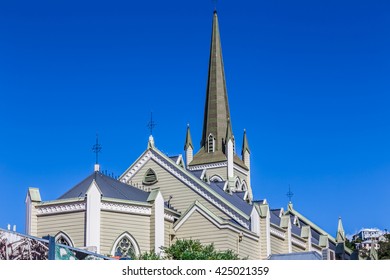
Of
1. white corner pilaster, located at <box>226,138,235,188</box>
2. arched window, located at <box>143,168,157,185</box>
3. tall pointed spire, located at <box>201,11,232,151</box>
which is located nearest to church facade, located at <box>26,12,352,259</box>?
arched window, located at <box>143,168,157,185</box>

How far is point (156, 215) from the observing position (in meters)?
48.1

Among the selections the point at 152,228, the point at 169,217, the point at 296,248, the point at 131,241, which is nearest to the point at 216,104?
the point at 296,248

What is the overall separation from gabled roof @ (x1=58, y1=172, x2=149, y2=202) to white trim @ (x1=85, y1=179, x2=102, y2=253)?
1.42 m

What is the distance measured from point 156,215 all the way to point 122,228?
2254 millimetres

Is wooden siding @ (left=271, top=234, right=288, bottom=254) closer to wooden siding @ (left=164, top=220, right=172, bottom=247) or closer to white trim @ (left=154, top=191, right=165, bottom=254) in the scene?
wooden siding @ (left=164, top=220, right=172, bottom=247)

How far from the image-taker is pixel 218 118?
8156 centimetres

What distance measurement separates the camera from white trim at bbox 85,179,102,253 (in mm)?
45500

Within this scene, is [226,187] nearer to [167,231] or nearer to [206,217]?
[206,217]

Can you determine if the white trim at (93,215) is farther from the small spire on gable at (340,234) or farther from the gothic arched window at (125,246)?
the small spire on gable at (340,234)

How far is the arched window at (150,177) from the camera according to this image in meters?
55.8
